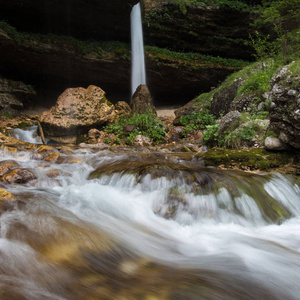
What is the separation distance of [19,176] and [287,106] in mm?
4332

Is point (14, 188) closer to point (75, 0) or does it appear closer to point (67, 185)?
point (67, 185)

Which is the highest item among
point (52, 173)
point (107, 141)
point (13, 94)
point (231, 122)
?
point (13, 94)

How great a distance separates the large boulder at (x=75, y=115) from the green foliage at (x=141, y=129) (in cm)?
62

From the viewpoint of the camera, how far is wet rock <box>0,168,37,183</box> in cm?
330

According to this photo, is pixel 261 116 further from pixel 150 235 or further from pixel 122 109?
pixel 122 109

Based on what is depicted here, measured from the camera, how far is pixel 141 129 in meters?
8.48

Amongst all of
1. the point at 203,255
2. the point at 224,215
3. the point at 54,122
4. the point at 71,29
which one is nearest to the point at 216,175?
the point at 224,215

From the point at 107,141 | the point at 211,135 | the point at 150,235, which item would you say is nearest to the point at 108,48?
the point at 107,141

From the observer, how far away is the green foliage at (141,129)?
8164mm

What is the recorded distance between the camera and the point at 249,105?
22.1 ft

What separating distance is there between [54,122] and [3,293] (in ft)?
24.7

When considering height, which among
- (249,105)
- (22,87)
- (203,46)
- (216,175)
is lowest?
(216,175)

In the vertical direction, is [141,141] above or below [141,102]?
below

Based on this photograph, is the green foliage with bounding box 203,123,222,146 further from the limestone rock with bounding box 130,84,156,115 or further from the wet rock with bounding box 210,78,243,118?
the limestone rock with bounding box 130,84,156,115
